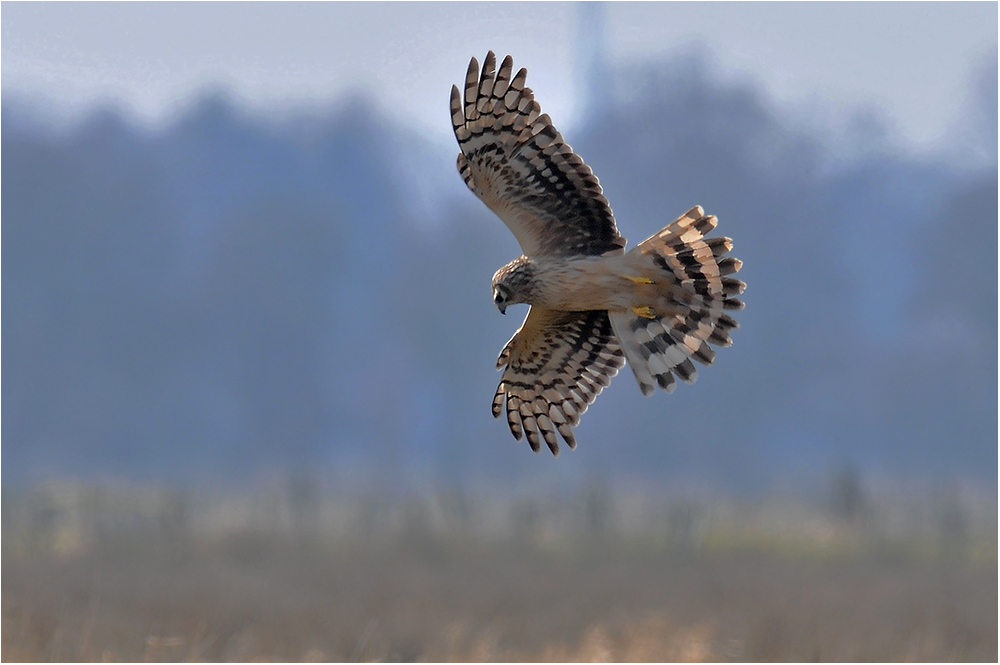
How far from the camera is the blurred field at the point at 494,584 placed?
381 inches

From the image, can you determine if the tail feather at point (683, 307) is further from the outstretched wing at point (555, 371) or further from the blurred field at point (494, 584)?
the blurred field at point (494, 584)

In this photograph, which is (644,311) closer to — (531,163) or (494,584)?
(531,163)

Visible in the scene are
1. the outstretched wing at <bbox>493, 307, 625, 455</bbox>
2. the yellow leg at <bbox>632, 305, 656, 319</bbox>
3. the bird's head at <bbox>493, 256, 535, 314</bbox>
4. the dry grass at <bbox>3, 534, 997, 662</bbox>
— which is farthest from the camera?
the dry grass at <bbox>3, 534, 997, 662</bbox>

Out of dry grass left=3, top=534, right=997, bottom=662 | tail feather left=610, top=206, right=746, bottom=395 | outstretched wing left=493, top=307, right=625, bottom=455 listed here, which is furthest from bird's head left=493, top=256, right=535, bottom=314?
dry grass left=3, top=534, right=997, bottom=662

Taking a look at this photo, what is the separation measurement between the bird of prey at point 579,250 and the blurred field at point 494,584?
5215mm

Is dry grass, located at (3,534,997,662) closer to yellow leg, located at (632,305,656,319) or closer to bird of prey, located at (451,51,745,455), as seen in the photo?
bird of prey, located at (451,51,745,455)

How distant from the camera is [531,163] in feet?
14.3

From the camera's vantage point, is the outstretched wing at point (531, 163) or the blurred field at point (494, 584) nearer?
the outstretched wing at point (531, 163)

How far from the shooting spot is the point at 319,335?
43.6m

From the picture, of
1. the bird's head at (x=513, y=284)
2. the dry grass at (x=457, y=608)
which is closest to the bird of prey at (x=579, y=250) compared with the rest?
the bird's head at (x=513, y=284)

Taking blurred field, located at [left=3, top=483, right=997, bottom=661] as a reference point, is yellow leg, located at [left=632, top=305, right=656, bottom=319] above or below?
below

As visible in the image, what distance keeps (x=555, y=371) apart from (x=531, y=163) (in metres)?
0.94

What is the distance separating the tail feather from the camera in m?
4.23

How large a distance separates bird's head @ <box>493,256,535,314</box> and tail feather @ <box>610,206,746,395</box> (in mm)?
391
